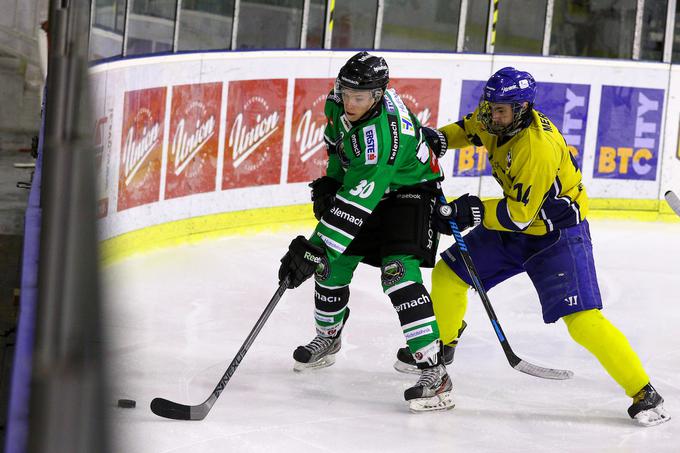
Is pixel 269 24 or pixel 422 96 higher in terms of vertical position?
pixel 269 24

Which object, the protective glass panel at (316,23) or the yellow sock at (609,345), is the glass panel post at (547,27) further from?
the yellow sock at (609,345)

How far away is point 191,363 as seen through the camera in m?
3.69

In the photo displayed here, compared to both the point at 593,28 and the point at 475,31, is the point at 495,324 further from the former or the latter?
the point at 593,28

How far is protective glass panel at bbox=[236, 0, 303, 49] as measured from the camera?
6.40 meters

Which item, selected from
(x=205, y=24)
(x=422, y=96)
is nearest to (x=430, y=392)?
(x=205, y=24)

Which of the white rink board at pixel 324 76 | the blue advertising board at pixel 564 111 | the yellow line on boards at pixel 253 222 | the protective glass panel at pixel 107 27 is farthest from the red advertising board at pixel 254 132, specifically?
the blue advertising board at pixel 564 111

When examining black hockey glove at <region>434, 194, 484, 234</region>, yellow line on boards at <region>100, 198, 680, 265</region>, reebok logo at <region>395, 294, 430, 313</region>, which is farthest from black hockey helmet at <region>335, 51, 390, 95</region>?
yellow line on boards at <region>100, 198, 680, 265</region>

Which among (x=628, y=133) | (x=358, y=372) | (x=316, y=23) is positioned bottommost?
(x=358, y=372)

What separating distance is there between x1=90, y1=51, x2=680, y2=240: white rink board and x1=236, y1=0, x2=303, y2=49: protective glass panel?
1.05 ft

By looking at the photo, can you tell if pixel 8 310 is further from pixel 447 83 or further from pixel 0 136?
pixel 0 136

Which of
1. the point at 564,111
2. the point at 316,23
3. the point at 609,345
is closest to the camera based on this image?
the point at 609,345

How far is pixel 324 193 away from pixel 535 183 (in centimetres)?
70

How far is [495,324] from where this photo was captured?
3418mm

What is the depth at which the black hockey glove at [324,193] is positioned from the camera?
342 centimetres
